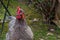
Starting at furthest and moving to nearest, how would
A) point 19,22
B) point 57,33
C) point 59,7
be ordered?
1. point 59,7
2. point 57,33
3. point 19,22

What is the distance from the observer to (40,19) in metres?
6.10

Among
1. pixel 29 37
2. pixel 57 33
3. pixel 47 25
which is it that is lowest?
pixel 29 37

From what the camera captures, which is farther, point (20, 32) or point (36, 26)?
point (36, 26)

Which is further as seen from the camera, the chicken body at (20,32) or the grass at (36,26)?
the grass at (36,26)

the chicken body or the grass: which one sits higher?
the grass

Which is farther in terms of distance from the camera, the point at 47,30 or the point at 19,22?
the point at 47,30

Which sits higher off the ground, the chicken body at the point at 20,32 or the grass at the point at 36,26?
the grass at the point at 36,26

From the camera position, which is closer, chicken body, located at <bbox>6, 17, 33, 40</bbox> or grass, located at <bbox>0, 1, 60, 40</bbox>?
chicken body, located at <bbox>6, 17, 33, 40</bbox>

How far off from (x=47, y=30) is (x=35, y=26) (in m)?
0.34

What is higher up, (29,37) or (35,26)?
(35,26)

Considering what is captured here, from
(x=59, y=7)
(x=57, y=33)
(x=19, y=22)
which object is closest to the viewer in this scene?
(x=19, y=22)

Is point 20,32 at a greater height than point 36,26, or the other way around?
point 36,26

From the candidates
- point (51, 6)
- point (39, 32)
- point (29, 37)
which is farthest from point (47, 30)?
point (29, 37)

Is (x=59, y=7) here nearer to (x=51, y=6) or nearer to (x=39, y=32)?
(x=51, y=6)
